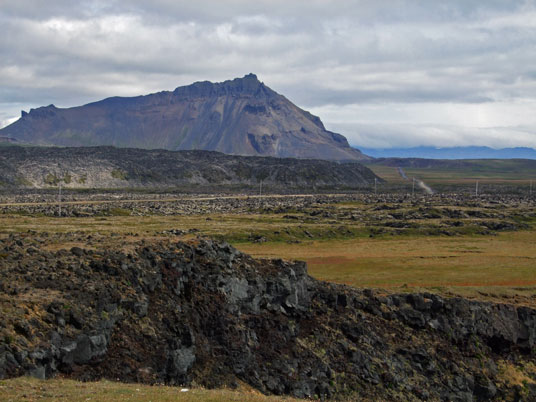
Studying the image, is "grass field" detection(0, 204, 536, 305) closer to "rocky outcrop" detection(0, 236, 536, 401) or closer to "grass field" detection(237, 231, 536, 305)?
"grass field" detection(237, 231, 536, 305)

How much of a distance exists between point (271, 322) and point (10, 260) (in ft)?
56.3

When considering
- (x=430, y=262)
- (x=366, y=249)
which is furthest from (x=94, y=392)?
(x=366, y=249)

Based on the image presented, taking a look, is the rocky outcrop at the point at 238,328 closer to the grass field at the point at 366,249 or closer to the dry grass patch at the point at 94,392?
the dry grass patch at the point at 94,392

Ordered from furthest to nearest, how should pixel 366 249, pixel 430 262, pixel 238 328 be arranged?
pixel 366 249
pixel 430 262
pixel 238 328

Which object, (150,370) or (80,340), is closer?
(80,340)

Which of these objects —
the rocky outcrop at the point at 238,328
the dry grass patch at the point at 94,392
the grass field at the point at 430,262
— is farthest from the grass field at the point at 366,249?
the dry grass patch at the point at 94,392

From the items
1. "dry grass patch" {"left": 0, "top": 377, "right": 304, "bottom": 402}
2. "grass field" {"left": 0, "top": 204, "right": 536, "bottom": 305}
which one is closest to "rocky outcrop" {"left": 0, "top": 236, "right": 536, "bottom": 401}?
"dry grass patch" {"left": 0, "top": 377, "right": 304, "bottom": 402}

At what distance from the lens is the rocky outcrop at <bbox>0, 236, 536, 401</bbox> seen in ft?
93.6

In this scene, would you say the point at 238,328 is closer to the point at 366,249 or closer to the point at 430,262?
the point at 430,262

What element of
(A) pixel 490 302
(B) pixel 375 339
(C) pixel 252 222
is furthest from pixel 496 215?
(B) pixel 375 339

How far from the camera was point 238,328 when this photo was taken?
3547cm

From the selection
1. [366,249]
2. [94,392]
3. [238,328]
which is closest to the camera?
[94,392]

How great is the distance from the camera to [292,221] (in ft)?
400

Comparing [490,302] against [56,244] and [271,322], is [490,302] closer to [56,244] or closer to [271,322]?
[271,322]
